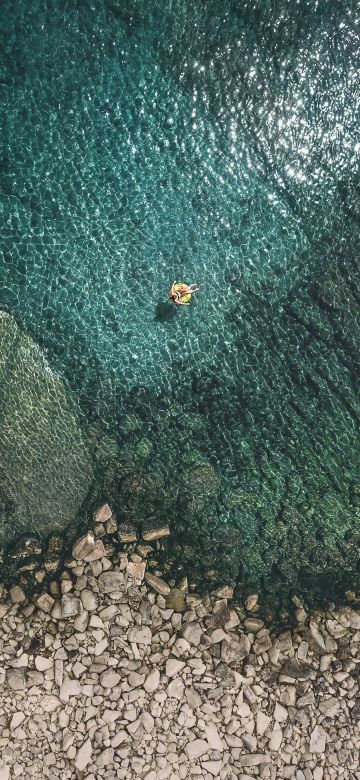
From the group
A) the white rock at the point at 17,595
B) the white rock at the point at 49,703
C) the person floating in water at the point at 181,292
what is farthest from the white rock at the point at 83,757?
the person floating in water at the point at 181,292

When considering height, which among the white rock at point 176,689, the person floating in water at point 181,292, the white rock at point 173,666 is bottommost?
the white rock at point 176,689

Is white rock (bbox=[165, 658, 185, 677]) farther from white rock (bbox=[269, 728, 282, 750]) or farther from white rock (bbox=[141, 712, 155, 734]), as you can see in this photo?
white rock (bbox=[269, 728, 282, 750])

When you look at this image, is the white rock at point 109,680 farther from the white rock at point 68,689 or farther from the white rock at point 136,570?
the white rock at point 136,570

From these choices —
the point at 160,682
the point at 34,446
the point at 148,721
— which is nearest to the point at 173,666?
the point at 160,682

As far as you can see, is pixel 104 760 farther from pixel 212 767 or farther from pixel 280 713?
pixel 280 713

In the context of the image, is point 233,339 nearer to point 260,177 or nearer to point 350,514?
point 260,177

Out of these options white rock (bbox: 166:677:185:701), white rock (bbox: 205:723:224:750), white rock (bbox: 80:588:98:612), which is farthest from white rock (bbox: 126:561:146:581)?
white rock (bbox: 205:723:224:750)
